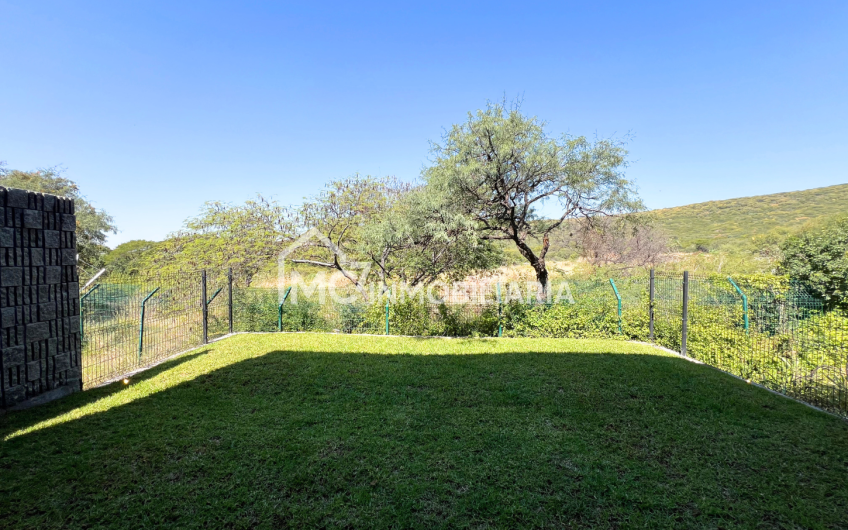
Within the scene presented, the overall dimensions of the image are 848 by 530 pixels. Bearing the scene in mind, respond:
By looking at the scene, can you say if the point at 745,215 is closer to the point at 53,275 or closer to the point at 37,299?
the point at 53,275

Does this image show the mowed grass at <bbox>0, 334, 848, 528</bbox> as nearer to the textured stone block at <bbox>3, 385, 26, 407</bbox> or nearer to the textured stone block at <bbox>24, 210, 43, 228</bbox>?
the textured stone block at <bbox>3, 385, 26, 407</bbox>

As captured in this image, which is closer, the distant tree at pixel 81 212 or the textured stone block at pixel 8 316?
the textured stone block at pixel 8 316

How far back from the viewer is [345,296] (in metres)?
10.2

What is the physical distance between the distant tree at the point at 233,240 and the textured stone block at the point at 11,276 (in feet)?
26.2

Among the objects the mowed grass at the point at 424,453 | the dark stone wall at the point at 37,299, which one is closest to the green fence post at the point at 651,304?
the mowed grass at the point at 424,453

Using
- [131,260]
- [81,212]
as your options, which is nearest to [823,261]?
[131,260]

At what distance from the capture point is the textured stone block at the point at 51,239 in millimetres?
4074

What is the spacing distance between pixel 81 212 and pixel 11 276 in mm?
19314

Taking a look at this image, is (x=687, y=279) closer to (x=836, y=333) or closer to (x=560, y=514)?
(x=836, y=333)

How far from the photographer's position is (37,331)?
3.91m

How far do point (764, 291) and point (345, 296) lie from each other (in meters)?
9.03

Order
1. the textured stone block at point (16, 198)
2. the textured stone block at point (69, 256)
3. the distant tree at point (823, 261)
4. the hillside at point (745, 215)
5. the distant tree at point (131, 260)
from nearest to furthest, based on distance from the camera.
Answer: the textured stone block at point (16, 198), the textured stone block at point (69, 256), the distant tree at point (823, 261), the distant tree at point (131, 260), the hillside at point (745, 215)

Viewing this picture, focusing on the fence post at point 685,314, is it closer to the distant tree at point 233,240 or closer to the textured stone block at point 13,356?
the textured stone block at point 13,356

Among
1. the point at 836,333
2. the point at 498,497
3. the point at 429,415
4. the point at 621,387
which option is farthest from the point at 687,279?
the point at 498,497
